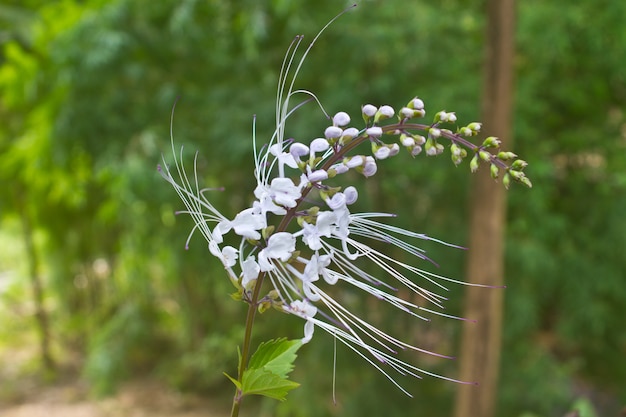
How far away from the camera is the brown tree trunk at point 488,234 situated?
99.4 inches

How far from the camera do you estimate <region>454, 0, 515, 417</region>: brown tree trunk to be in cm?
253

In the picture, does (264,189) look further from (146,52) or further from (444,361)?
(444,361)

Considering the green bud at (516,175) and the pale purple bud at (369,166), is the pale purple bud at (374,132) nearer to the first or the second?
the pale purple bud at (369,166)

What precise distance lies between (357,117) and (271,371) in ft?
8.07

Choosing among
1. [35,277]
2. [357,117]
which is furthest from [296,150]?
[35,277]

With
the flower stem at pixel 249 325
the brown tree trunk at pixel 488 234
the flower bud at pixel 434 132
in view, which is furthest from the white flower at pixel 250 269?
the brown tree trunk at pixel 488 234

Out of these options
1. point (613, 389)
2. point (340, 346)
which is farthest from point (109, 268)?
point (613, 389)

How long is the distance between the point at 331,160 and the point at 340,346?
9.58ft

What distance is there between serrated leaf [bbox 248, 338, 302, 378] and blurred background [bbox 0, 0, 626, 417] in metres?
2.17

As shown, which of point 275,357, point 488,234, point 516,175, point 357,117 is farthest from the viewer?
point 357,117

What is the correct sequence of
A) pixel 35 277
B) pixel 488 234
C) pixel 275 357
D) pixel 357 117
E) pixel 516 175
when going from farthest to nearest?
pixel 35 277 → pixel 357 117 → pixel 488 234 → pixel 275 357 → pixel 516 175

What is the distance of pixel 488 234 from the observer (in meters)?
2.66

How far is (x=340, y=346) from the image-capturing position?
3479 millimetres

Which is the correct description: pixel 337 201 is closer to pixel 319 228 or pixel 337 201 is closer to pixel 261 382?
pixel 319 228
